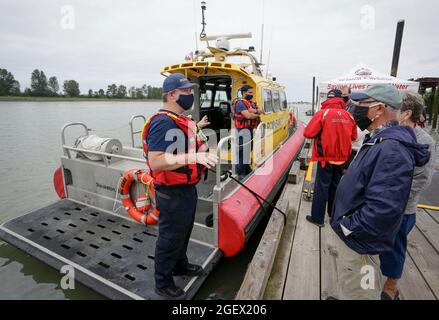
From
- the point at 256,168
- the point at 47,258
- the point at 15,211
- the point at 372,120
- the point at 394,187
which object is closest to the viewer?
the point at 394,187

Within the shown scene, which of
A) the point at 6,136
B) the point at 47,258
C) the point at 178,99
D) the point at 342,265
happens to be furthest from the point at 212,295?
the point at 6,136

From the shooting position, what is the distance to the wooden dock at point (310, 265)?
2131 millimetres

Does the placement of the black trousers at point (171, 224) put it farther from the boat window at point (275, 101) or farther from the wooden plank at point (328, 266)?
the boat window at point (275, 101)

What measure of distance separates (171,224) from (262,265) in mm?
908

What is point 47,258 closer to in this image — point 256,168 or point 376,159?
point 256,168

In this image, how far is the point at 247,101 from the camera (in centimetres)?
470

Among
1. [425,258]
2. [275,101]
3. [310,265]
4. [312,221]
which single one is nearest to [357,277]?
[310,265]

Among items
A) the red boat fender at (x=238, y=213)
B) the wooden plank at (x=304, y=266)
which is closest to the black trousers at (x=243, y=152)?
the red boat fender at (x=238, y=213)

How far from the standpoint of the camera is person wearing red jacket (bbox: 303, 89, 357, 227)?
3.00 meters

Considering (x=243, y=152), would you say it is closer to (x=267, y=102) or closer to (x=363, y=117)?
(x=267, y=102)

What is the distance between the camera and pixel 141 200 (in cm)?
342

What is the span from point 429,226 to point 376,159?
→ 2.42m

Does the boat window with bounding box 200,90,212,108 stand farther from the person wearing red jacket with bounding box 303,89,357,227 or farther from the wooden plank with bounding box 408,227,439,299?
the wooden plank with bounding box 408,227,439,299
